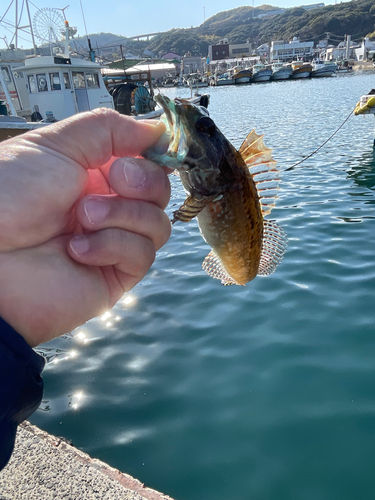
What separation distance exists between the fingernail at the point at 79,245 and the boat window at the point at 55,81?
72.4 feet

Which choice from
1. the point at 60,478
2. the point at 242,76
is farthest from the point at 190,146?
the point at 242,76

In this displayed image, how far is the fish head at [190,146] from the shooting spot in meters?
2.13

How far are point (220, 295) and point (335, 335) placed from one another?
2.11 metres

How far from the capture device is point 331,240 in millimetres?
8055

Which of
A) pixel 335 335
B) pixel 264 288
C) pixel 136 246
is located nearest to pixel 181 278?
pixel 264 288

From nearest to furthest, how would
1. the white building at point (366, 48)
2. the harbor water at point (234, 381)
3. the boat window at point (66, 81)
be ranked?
1. the harbor water at point (234, 381)
2. the boat window at point (66, 81)
3. the white building at point (366, 48)

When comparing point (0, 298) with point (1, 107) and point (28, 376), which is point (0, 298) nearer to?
point (28, 376)

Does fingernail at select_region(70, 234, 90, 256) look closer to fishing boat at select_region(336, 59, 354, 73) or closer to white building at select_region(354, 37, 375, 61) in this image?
fishing boat at select_region(336, 59, 354, 73)

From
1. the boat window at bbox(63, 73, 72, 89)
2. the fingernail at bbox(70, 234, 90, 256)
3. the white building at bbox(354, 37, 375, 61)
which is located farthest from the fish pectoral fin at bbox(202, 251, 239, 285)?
the white building at bbox(354, 37, 375, 61)

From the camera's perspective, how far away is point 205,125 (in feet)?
7.23

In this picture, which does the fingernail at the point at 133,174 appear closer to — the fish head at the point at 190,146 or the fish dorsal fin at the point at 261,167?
the fish head at the point at 190,146

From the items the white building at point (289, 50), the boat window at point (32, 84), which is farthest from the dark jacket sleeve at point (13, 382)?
the white building at point (289, 50)

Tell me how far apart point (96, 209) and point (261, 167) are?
4.71ft

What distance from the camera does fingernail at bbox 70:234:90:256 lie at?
1.92 m
